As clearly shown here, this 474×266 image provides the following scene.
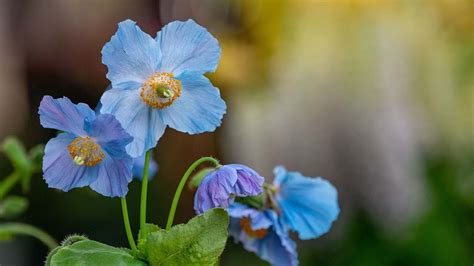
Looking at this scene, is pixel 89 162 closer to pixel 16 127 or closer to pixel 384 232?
pixel 384 232

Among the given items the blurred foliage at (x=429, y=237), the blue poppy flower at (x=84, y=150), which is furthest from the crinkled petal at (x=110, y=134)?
the blurred foliage at (x=429, y=237)

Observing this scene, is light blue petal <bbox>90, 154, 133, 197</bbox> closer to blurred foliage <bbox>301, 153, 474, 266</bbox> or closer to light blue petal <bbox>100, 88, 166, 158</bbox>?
light blue petal <bbox>100, 88, 166, 158</bbox>

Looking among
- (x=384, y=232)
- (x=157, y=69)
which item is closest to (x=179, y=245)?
(x=157, y=69)

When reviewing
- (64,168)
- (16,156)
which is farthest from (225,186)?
(16,156)

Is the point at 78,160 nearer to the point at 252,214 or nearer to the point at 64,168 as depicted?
the point at 64,168

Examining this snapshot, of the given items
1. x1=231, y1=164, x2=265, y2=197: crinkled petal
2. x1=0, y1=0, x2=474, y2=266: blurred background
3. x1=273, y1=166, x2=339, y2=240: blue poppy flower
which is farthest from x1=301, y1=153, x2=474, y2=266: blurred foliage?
x1=231, y1=164, x2=265, y2=197: crinkled petal

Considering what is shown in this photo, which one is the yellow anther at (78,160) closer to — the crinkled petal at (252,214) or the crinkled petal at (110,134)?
the crinkled petal at (110,134)
